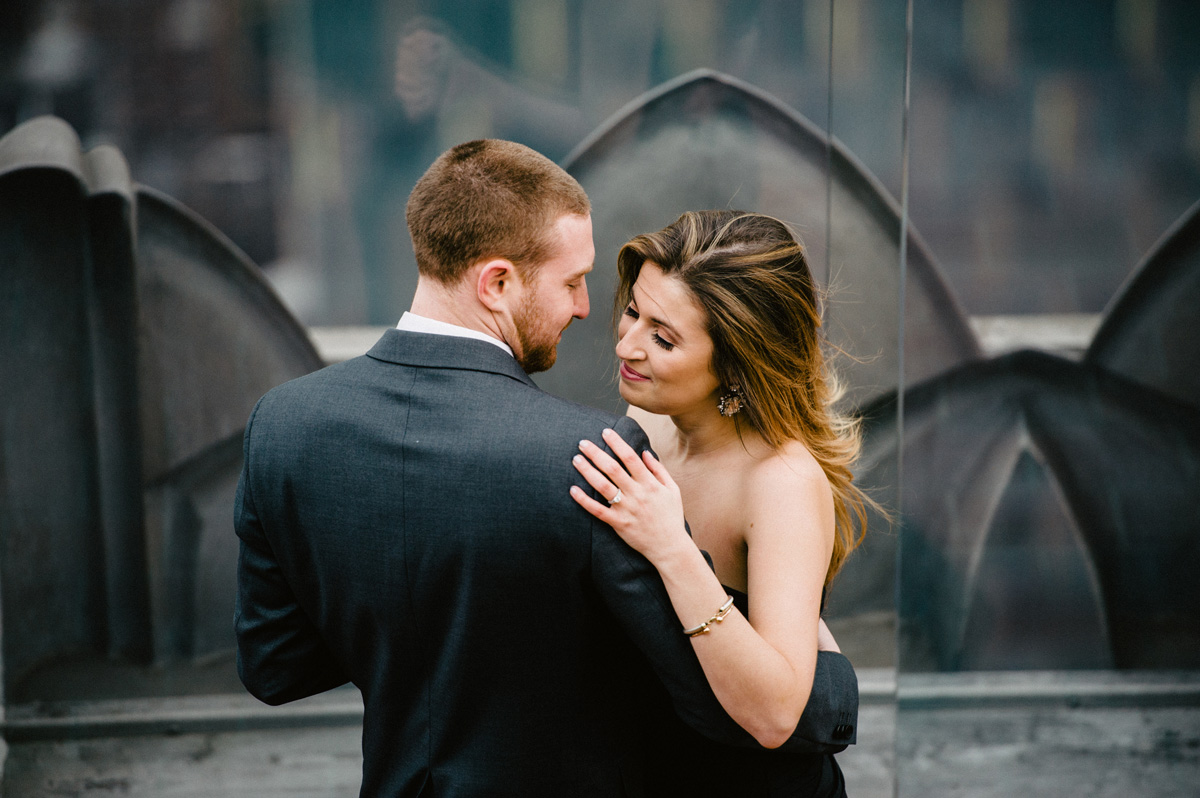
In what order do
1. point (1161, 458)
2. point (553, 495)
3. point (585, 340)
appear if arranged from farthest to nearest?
point (1161, 458) < point (585, 340) < point (553, 495)

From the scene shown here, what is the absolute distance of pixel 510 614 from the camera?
1.21 meters

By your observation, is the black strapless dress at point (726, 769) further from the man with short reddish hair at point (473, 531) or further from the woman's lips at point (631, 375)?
the woman's lips at point (631, 375)

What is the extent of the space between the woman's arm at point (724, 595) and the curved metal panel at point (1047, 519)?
193 centimetres

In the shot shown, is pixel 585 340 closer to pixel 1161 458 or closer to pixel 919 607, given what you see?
pixel 919 607

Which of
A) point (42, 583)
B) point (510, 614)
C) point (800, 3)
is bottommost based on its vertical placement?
point (42, 583)

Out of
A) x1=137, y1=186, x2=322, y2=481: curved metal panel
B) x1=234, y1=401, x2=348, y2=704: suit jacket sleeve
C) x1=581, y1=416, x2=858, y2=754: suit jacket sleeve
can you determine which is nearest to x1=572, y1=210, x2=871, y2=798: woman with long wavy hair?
x1=581, y1=416, x2=858, y2=754: suit jacket sleeve

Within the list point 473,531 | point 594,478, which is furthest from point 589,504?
point 473,531

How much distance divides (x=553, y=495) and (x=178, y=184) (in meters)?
2.43

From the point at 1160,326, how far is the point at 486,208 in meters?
3.03

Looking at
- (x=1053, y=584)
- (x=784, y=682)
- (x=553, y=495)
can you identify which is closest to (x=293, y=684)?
(x=553, y=495)

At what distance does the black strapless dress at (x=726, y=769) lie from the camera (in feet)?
5.47

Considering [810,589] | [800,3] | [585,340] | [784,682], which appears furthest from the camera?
[585,340]

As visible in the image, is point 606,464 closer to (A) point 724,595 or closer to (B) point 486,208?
(A) point 724,595

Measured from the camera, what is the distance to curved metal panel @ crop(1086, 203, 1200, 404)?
3.20m
